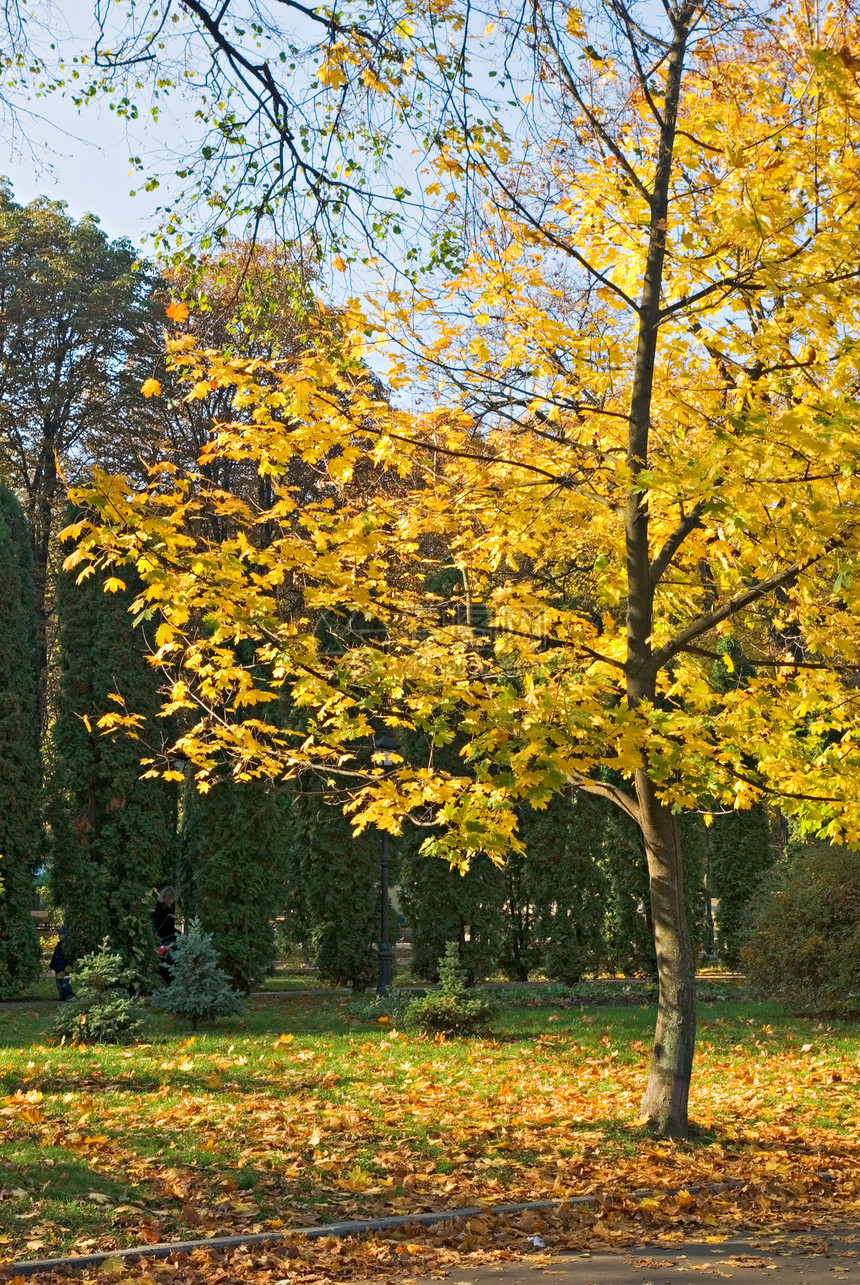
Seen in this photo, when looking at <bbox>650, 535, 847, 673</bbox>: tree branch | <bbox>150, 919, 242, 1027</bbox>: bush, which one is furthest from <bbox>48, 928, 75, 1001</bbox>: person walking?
<bbox>650, 535, 847, 673</bbox>: tree branch

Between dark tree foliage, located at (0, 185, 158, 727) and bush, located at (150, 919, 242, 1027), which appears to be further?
dark tree foliage, located at (0, 185, 158, 727)

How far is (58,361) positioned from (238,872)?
49.9 ft

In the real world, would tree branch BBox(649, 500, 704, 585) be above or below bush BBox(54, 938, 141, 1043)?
above

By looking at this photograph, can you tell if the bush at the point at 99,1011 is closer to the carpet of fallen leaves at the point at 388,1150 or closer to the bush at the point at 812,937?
the carpet of fallen leaves at the point at 388,1150

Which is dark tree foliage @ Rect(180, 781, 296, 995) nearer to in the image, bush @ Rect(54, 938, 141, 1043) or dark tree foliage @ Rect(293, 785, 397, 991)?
dark tree foliage @ Rect(293, 785, 397, 991)

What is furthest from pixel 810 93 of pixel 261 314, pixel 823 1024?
pixel 823 1024

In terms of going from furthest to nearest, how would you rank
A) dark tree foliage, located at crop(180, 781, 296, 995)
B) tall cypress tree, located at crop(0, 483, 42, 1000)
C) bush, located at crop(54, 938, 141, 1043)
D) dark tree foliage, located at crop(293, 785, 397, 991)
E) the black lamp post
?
dark tree foliage, located at crop(293, 785, 397, 991), tall cypress tree, located at crop(0, 483, 42, 1000), dark tree foliage, located at crop(180, 781, 296, 995), the black lamp post, bush, located at crop(54, 938, 141, 1043)

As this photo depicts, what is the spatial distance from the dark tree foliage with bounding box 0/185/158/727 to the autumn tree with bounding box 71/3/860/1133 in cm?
1942

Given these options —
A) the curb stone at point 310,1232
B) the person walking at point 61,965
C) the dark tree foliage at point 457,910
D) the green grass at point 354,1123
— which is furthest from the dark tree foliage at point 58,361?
the curb stone at point 310,1232

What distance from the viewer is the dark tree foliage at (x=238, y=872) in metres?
15.6

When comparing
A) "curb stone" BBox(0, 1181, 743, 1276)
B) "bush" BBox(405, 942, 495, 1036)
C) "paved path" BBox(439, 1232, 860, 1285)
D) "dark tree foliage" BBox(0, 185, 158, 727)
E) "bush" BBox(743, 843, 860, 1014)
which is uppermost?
"dark tree foliage" BBox(0, 185, 158, 727)

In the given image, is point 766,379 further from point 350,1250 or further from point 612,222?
point 350,1250

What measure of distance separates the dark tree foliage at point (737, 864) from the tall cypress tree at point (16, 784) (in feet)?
38.7

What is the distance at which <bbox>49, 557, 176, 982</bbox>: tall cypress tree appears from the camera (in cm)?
1655
